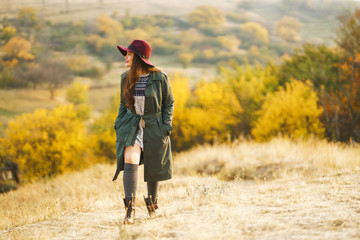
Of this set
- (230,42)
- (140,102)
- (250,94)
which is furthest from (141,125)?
(230,42)

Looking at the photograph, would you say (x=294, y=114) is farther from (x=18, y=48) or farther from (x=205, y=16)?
(x=205, y=16)

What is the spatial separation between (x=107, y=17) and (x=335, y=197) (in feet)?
227

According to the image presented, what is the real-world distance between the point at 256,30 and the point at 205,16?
11.9 m

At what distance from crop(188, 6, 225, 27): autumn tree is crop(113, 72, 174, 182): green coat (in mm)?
71235

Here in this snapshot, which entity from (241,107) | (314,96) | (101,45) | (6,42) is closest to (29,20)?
(6,42)

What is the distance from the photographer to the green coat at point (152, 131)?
3340 millimetres

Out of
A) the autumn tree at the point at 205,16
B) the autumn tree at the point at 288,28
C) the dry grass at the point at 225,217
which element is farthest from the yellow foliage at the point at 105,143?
the autumn tree at the point at 288,28

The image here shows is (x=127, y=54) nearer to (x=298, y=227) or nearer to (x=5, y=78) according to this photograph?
(x=298, y=227)

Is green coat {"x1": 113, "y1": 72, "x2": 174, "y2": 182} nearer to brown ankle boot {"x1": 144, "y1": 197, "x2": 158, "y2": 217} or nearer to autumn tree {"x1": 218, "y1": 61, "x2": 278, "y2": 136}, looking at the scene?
brown ankle boot {"x1": 144, "y1": 197, "x2": 158, "y2": 217}

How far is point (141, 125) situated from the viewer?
3359mm

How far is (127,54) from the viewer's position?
3.49 metres

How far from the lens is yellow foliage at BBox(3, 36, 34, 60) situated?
4322 centimetres

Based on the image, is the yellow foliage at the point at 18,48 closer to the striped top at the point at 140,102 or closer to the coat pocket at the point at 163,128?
the striped top at the point at 140,102

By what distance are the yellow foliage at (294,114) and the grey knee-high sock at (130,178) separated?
15.9 meters
